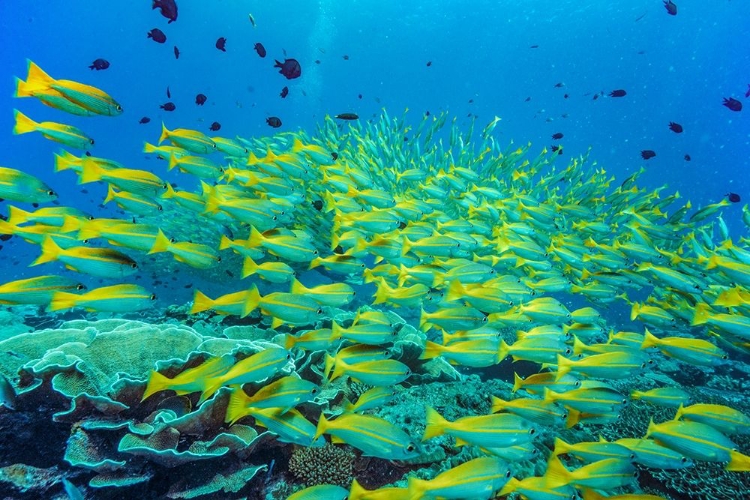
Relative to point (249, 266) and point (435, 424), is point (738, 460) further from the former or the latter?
point (249, 266)

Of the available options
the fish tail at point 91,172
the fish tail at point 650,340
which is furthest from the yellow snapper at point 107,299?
the fish tail at point 650,340

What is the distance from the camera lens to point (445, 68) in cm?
8319

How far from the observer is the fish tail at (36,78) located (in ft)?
12.0

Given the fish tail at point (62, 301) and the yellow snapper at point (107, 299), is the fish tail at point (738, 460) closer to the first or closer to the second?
the yellow snapper at point (107, 299)

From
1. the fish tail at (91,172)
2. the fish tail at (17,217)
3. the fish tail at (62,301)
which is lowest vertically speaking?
the fish tail at (62,301)

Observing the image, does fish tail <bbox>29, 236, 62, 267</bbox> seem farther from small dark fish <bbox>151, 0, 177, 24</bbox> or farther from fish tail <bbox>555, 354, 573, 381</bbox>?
small dark fish <bbox>151, 0, 177, 24</bbox>

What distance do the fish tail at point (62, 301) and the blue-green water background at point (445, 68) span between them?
119 ft

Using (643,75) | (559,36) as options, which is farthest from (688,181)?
(559,36)

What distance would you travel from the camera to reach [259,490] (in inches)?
Result: 135

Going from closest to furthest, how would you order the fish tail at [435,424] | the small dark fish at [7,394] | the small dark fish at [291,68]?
the fish tail at [435,424] → the small dark fish at [7,394] → the small dark fish at [291,68]

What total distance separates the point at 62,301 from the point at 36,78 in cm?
235

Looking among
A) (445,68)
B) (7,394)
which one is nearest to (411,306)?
(7,394)

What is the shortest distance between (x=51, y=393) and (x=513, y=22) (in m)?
76.6

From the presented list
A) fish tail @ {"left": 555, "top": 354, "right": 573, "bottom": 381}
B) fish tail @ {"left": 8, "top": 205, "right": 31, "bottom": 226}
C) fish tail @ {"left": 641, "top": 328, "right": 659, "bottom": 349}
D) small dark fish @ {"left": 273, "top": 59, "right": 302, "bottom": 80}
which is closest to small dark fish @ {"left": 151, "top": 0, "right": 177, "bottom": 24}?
small dark fish @ {"left": 273, "top": 59, "right": 302, "bottom": 80}
